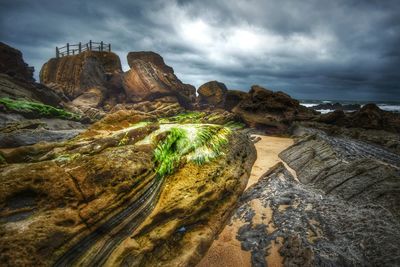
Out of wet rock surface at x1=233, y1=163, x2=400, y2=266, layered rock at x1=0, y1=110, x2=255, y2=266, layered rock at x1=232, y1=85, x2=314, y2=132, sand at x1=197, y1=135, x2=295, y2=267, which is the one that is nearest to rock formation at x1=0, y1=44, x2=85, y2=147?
layered rock at x1=0, y1=110, x2=255, y2=266

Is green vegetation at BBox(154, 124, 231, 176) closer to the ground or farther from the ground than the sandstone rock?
closer to the ground

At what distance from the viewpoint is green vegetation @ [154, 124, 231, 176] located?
499 centimetres

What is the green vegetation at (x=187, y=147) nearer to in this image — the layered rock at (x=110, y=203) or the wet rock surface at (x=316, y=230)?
the layered rock at (x=110, y=203)

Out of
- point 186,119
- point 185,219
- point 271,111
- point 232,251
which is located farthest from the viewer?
point 186,119

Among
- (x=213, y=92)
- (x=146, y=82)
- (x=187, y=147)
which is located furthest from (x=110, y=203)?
(x=213, y=92)

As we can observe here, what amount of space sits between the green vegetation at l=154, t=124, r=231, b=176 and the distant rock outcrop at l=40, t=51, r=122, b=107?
95.1 ft

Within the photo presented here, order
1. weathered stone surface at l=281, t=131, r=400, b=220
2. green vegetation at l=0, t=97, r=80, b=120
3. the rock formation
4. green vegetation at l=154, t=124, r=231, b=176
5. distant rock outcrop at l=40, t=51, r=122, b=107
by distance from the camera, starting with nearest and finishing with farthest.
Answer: weathered stone surface at l=281, t=131, r=400, b=220
green vegetation at l=154, t=124, r=231, b=176
the rock formation
green vegetation at l=0, t=97, r=80, b=120
distant rock outcrop at l=40, t=51, r=122, b=107

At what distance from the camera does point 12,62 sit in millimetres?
27516

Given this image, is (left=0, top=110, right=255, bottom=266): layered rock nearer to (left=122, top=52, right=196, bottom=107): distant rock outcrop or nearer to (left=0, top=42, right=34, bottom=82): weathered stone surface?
(left=122, top=52, right=196, bottom=107): distant rock outcrop

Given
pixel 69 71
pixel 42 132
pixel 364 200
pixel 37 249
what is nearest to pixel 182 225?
pixel 37 249

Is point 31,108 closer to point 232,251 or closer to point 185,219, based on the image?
point 185,219

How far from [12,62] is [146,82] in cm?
1665

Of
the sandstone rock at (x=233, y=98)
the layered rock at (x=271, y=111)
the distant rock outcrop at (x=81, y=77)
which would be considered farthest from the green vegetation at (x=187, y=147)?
the distant rock outcrop at (x=81, y=77)

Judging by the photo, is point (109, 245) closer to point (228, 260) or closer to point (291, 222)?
point (228, 260)
